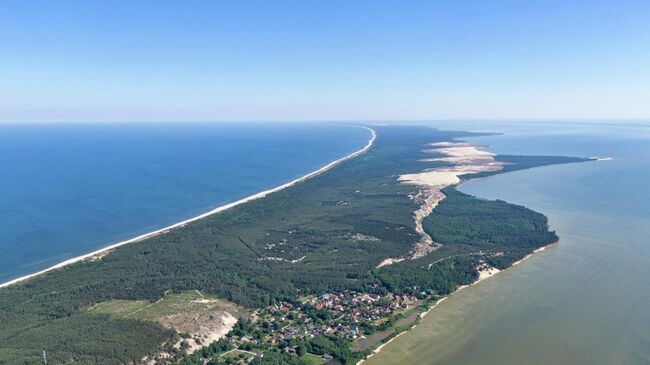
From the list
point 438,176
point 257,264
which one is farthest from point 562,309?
point 438,176

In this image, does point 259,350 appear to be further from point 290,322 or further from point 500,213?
point 500,213

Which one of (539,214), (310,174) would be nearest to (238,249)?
(539,214)

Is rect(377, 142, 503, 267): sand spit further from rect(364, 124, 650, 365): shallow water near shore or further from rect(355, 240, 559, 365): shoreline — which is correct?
rect(364, 124, 650, 365): shallow water near shore

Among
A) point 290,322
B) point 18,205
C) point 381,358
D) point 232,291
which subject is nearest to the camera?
point 381,358

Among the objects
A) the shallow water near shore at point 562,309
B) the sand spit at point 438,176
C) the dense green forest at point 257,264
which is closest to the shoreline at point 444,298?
the shallow water near shore at point 562,309

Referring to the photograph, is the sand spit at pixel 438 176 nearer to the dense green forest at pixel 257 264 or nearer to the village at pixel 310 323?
the dense green forest at pixel 257 264

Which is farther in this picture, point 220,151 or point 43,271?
point 220,151

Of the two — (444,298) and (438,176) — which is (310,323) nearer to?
(444,298)
